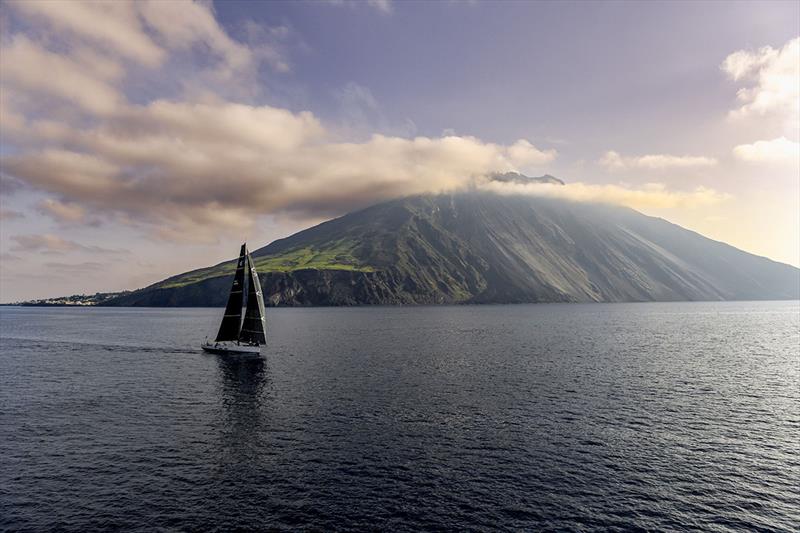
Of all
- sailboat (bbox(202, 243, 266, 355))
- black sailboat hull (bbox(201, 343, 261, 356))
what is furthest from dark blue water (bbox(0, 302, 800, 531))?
black sailboat hull (bbox(201, 343, 261, 356))

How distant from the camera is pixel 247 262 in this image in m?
115

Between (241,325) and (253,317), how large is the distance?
999 centimetres

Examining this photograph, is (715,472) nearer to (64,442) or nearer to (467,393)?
(467,393)

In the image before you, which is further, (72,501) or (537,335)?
(537,335)

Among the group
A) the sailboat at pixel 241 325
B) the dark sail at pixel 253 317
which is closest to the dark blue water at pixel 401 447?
the dark sail at pixel 253 317

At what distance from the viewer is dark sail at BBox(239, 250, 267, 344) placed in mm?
113875

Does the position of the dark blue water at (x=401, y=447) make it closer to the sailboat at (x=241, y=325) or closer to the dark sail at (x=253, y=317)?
the dark sail at (x=253, y=317)

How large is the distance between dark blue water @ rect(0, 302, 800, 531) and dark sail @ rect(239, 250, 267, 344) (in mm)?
19267

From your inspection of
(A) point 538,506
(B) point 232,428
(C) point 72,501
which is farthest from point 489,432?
(C) point 72,501

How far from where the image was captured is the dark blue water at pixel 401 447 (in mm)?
36219

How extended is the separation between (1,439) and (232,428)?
25.3 m

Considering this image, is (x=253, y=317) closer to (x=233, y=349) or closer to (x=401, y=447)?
(x=233, y=349)

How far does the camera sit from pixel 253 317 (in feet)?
405

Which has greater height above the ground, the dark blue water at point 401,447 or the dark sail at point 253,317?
the dark sail at point 253,317
